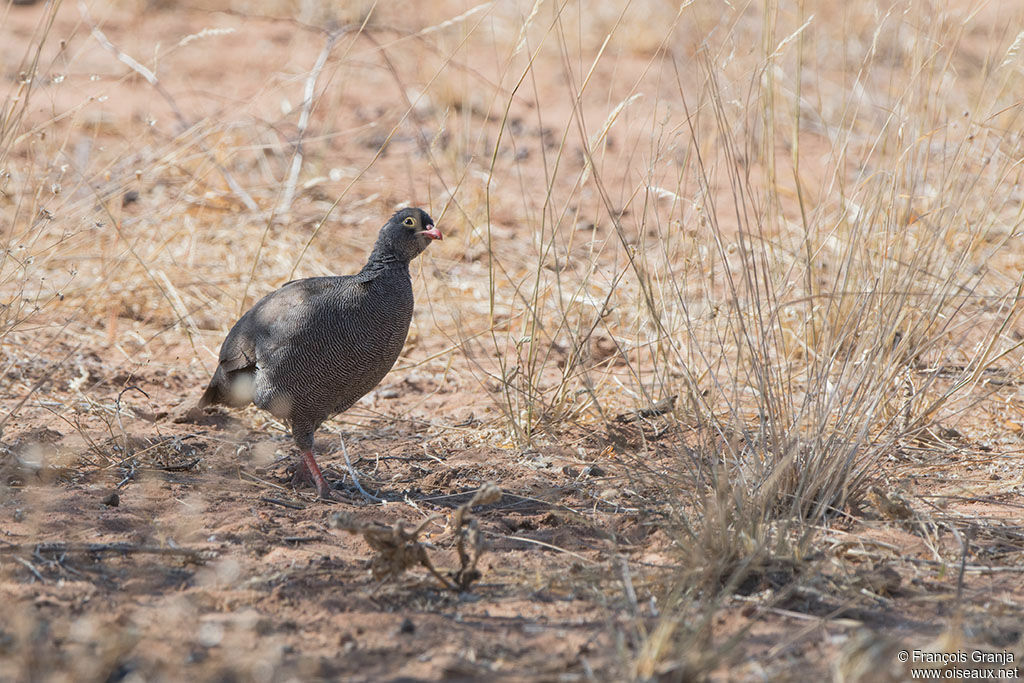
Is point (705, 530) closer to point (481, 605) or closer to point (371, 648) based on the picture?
point (481, 605)

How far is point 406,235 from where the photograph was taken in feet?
14.6

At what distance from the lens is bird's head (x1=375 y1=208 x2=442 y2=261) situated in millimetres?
4418

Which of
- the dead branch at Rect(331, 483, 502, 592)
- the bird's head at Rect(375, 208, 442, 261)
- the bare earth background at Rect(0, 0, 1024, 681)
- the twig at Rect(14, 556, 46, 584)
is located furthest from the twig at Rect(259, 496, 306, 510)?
the bird's head at Rect(375, 208, 442, 261)

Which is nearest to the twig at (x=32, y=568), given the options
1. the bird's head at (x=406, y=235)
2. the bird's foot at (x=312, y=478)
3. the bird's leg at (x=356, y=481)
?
the bird's foot at (x=312, y=478)

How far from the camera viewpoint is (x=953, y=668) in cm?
262

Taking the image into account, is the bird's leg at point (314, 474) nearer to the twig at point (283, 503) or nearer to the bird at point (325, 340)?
the bird at point (325, 340)

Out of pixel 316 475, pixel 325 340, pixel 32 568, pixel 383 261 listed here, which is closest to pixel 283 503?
pixel 316 475

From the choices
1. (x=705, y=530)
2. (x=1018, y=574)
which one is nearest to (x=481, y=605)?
(x=705, y=530)

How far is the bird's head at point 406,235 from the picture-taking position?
14.5 ft

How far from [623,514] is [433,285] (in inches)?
132

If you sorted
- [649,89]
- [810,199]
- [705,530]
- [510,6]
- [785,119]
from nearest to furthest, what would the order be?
[705,530] < [810,199] < [785,119] < [649,89] < [510,6]

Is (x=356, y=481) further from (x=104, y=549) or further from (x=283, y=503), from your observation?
(x=104, y=549)

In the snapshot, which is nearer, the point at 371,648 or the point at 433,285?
the point at 371,648

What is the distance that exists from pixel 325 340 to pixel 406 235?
609 mm
